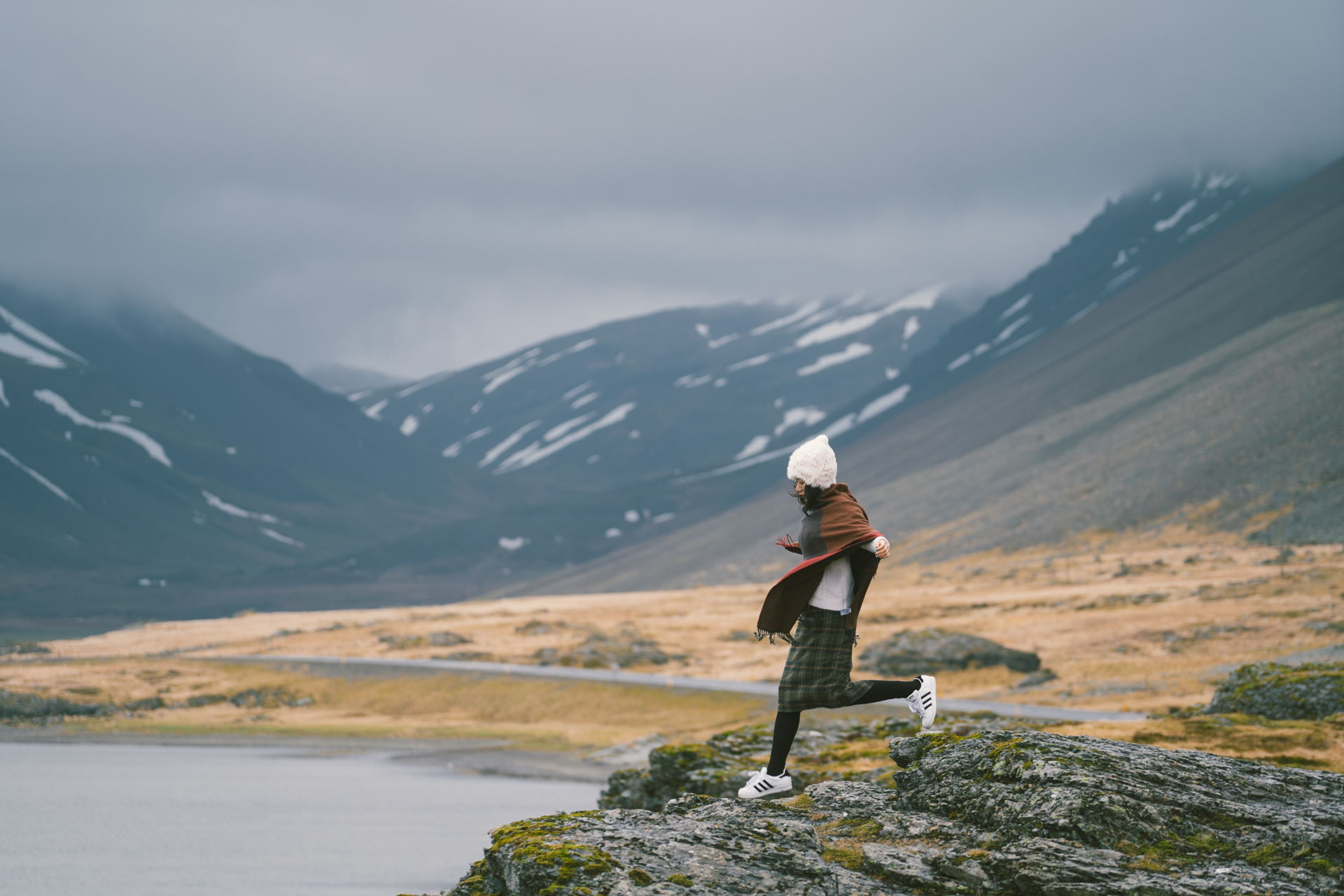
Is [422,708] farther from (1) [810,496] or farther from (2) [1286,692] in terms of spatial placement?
(1) [810,496]

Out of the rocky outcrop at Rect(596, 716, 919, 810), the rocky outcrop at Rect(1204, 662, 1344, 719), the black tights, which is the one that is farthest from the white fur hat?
the rocky outcrop at Rect(1204, 662, 1344, 719)

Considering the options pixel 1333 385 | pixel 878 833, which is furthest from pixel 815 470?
pixel 1333 385

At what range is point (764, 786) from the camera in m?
10.6

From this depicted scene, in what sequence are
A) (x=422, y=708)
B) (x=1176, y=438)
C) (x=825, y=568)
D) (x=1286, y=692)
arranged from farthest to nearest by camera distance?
(x=1176, y=438)
(x=422, y=708)
(x=1286, y=692)
(x=825, y=568)

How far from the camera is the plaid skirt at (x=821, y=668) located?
10367mm

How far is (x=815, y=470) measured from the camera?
10.5m

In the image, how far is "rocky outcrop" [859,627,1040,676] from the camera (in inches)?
2093

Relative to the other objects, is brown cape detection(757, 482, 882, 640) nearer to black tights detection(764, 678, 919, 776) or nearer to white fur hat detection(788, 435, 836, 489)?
white fur hat detection(788, 435, 836, 489)

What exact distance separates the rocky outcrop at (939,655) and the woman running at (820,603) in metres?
43.9

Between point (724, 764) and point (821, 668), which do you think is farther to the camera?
point (724, 764)

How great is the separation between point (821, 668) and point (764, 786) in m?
1.40

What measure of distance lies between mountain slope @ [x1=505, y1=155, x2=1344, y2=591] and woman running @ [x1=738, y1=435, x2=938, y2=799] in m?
91.7

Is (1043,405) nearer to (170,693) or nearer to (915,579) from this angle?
(915,579)

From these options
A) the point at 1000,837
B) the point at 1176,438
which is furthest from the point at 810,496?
the point at 1176,438
